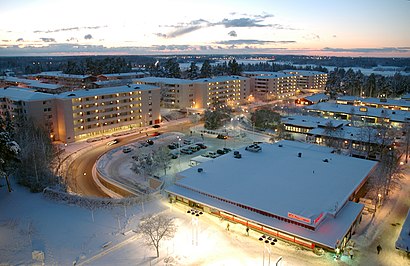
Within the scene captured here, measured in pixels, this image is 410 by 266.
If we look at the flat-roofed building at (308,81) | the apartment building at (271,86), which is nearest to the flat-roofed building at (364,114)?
the apartment building at (271,86)

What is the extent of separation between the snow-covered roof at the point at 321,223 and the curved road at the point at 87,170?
14791mm

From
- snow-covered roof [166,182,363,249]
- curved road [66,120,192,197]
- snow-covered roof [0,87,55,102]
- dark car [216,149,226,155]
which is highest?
snow-covered roof [0,87,55,102]

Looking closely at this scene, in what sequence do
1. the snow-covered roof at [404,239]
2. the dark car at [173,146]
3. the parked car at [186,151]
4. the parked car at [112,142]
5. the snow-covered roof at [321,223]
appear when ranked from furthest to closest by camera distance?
the parked car at [112,142]
the dark car at [173,146]
the parked car at [186,151]
the snow-covered roof at [404,239]
the snow-covered roof at [321,223]

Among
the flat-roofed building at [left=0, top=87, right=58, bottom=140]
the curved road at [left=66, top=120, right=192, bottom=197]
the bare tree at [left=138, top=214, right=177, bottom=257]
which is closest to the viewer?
the bare tree at [left=138, top=214, right=177, bottom=257]

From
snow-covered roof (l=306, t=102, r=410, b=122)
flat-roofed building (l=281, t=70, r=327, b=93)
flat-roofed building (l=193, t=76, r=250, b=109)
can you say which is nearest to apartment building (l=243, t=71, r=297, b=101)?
flat-roofed building (l=193, t=76, r=250, b=109)

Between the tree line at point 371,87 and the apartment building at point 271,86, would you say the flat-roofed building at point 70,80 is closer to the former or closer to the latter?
the apartment building at point 271,86

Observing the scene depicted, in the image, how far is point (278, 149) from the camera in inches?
1699

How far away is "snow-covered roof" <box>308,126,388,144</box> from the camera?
5050 cm

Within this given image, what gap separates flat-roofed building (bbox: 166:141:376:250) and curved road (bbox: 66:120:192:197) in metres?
11.9

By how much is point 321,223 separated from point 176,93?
6382cm

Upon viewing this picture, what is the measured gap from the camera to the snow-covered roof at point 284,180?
1104 inches

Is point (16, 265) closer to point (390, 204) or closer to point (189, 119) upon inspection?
point (390, 204)

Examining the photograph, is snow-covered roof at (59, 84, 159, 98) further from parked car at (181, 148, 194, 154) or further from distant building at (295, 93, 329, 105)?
distant building at (295, 93, 329, 105)

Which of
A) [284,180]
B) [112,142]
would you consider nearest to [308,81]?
[112,142]
